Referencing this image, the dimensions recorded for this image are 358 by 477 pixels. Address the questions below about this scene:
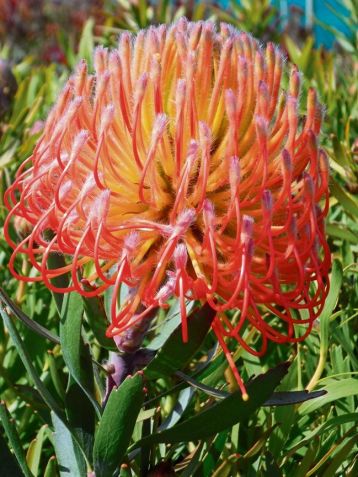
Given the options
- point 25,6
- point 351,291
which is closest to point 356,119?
point 351,291

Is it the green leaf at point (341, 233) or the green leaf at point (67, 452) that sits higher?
the green leaf at point (341, 233)

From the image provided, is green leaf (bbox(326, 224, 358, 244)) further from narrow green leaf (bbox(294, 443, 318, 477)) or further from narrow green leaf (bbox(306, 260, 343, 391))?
narrow green leaf (bbox(294, 443, 318, 477))

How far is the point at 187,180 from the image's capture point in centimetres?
74

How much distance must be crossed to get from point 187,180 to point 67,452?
0.35 meters

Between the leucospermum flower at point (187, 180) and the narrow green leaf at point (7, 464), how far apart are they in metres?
0.16

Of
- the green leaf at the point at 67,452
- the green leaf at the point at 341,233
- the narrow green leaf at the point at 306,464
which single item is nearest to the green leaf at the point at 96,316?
the green leaf at the point at 67,452

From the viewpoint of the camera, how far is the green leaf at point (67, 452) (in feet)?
2.78

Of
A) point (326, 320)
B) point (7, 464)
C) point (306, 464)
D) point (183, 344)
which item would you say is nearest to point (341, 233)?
point (326, 320)

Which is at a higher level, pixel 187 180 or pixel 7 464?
pixel 187 180

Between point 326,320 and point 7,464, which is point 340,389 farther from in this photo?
point 7,464

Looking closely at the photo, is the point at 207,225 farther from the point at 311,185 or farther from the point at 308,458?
the point at 308,458

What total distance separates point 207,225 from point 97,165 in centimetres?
12

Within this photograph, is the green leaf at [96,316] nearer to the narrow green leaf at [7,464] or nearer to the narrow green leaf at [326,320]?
the narrow green leaf at [7,464]

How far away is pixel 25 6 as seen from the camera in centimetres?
675
